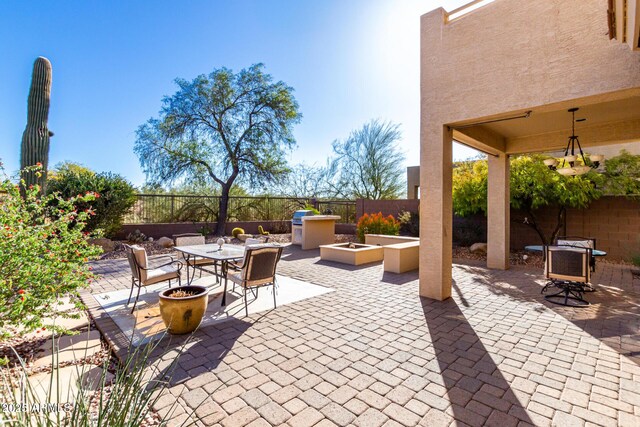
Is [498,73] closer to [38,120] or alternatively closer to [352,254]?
[352,254]

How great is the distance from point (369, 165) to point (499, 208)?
10302 millimetres

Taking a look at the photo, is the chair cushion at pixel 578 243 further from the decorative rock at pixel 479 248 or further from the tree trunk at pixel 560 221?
the decorative rock at pixel 479 248

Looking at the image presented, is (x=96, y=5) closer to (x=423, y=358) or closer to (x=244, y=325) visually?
(x=244, y=325)

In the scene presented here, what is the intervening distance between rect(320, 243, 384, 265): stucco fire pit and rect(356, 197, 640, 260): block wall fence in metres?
4.22

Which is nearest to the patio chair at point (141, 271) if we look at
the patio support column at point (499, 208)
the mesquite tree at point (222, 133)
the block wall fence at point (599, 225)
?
the patio support column at point (499, 208)

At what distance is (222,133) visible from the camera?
1428cm

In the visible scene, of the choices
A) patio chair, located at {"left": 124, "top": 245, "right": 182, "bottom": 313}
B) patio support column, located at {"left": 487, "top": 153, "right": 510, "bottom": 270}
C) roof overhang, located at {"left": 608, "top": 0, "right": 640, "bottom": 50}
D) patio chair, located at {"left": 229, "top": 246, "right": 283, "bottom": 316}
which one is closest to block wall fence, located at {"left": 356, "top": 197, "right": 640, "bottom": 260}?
patio support column, located at {"left": 487, "top": 153, "right": 510, "bottom": 270}

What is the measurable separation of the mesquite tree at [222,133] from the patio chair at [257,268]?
10136 mm

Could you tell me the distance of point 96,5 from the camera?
7.35 metres

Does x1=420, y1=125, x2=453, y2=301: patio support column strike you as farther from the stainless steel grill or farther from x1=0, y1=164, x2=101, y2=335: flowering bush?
the stainless steel grill

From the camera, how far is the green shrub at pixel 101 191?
851 cm

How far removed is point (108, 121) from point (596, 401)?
1733cm

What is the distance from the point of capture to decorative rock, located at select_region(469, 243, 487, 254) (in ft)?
31.4

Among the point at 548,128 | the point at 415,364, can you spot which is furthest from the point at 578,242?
the point at 415,364
